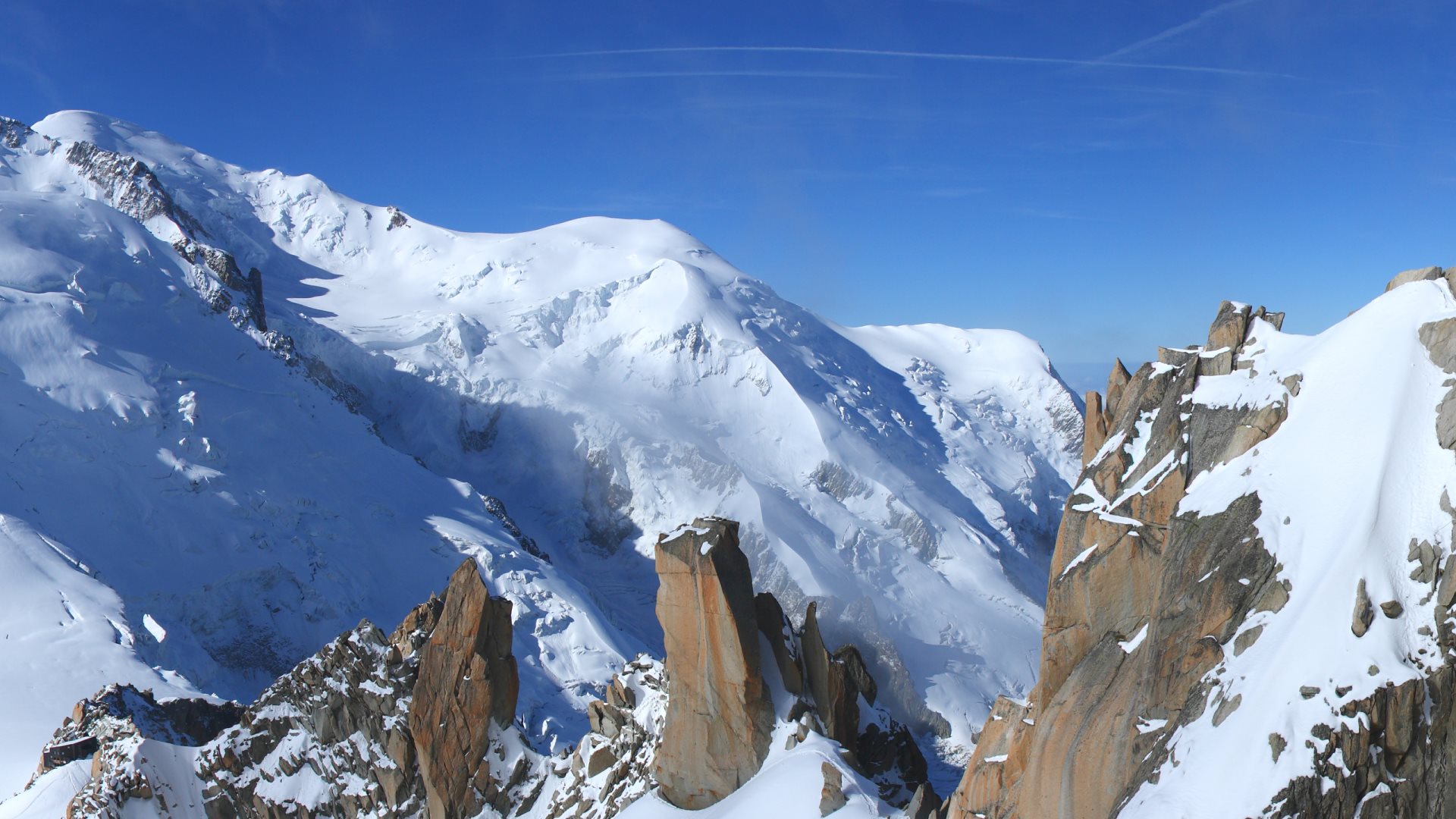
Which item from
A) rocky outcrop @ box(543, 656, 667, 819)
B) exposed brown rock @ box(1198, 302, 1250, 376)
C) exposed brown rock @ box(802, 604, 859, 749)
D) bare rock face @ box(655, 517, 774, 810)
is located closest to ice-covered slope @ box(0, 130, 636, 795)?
rocky outcrop @ box(543, 656, 667, 819)

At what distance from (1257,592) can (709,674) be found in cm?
2150

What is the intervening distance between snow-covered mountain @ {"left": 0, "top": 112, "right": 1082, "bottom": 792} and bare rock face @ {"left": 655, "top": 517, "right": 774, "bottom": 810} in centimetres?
4952

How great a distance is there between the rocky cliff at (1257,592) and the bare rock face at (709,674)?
12.6 metres

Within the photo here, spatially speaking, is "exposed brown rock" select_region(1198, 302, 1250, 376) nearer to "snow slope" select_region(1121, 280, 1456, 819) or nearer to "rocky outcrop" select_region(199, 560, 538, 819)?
"snow slope" select_region(1121, 280, 1456, 819)

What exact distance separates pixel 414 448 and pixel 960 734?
109899 mm

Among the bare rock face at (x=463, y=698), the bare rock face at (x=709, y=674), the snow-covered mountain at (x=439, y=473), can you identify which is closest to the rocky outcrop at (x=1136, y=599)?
the bare rock face at (x=709, y=674)

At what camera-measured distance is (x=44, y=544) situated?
95438 mm

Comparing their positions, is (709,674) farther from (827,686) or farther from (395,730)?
(395,730)

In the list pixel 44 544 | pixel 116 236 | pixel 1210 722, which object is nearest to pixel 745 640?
pixel 1210 722

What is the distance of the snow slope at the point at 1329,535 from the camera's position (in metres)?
19.2

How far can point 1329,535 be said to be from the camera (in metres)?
21.0

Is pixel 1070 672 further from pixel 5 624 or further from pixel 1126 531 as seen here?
pixel 5 624

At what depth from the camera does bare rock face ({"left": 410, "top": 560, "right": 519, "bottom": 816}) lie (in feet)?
151

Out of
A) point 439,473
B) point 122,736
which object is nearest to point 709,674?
point 122,736
